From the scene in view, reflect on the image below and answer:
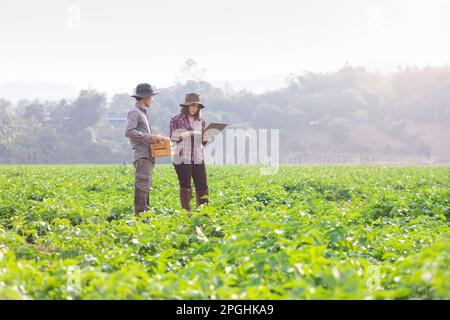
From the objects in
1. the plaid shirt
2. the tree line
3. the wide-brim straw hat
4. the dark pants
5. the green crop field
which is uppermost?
the tree line

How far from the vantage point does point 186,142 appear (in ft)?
24.7

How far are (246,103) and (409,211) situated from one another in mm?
86251

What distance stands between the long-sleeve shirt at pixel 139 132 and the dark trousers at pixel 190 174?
1.65 ft

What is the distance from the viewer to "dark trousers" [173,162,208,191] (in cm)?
752

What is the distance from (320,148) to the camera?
79625 millimetres

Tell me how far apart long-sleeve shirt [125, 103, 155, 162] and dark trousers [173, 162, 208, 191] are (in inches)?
19.8

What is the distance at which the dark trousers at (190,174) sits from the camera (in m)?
7.52

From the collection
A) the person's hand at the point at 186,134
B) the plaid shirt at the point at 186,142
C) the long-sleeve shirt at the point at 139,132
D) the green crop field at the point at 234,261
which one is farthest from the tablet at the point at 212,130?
the green crop field at the point at 234,261

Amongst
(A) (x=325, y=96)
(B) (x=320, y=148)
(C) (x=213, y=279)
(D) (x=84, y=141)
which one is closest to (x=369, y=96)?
(A) (x=325, y=96)

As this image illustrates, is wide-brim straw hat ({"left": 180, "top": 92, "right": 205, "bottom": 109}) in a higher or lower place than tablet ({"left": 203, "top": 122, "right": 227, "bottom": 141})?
higher

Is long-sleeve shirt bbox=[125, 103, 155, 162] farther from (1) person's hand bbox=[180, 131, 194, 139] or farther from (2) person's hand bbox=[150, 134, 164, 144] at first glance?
(1) person's hand bbox=[180, 131, 194, 139]

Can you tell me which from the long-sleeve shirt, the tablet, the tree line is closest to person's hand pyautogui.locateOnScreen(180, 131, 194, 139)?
the tablet
